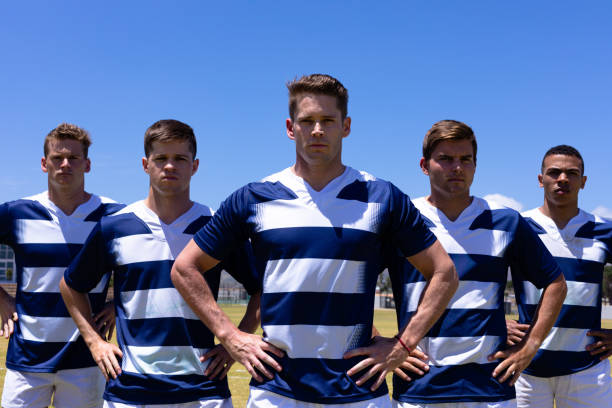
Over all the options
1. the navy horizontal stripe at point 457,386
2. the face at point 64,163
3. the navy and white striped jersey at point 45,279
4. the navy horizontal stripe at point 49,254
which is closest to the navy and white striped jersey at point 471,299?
the navy horizontal stripe at point 457,386

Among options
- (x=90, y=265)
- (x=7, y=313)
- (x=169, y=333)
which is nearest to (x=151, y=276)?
(x=169, y=333)

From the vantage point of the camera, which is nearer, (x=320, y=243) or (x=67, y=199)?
(x=320, y=243)

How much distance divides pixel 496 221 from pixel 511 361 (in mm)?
873

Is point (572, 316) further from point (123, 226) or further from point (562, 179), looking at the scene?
point (123, 226)

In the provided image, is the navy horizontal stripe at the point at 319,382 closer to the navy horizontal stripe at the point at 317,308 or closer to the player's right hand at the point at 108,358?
the navy horizontal stripe at the point at 317,308

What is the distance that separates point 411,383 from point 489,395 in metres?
0.47

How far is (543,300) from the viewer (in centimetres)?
406

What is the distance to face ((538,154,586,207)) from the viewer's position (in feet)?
17.7

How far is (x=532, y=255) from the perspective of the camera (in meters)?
4.05

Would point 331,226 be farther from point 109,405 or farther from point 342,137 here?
point 109,405

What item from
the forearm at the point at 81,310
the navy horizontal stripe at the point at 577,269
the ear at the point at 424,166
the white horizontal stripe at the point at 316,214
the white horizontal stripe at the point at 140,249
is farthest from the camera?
the navy horizontal stripe at the point at 577,269

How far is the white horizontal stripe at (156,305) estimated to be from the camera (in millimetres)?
3898

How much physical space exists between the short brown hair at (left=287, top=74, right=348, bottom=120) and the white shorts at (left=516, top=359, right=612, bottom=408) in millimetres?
3166

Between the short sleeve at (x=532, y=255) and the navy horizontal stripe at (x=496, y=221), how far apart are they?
1.6 inches
